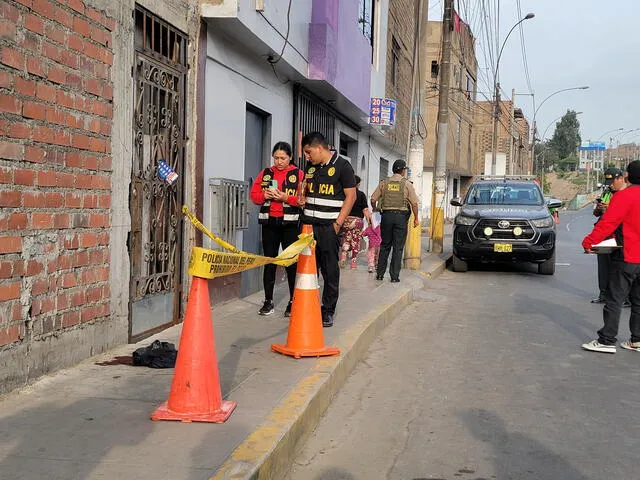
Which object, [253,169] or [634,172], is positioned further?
[253,169]

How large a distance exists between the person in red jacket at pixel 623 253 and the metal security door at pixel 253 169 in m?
4.17

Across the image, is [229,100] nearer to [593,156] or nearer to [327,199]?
[327,199]

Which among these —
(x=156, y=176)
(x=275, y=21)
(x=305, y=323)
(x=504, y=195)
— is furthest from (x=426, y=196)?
(x=305, y=323)

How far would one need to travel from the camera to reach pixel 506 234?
13242 mm

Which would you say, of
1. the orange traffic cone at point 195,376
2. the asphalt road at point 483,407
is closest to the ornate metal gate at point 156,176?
the asphalt road at point 483,407

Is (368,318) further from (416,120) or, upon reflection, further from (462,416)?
(416,120)

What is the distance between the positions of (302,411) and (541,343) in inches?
155

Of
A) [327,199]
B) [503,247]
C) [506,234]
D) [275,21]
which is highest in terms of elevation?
[275,21]

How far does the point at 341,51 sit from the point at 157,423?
9.43 m

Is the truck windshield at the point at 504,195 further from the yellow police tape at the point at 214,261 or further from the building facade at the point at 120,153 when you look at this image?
the yellow police tape at the point at 214,261

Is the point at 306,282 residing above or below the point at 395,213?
below

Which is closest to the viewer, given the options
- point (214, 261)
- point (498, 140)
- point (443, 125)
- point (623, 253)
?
point (214, 261)

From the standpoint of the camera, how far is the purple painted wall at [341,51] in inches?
425

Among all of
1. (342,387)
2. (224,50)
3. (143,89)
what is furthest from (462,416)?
(224,50)
